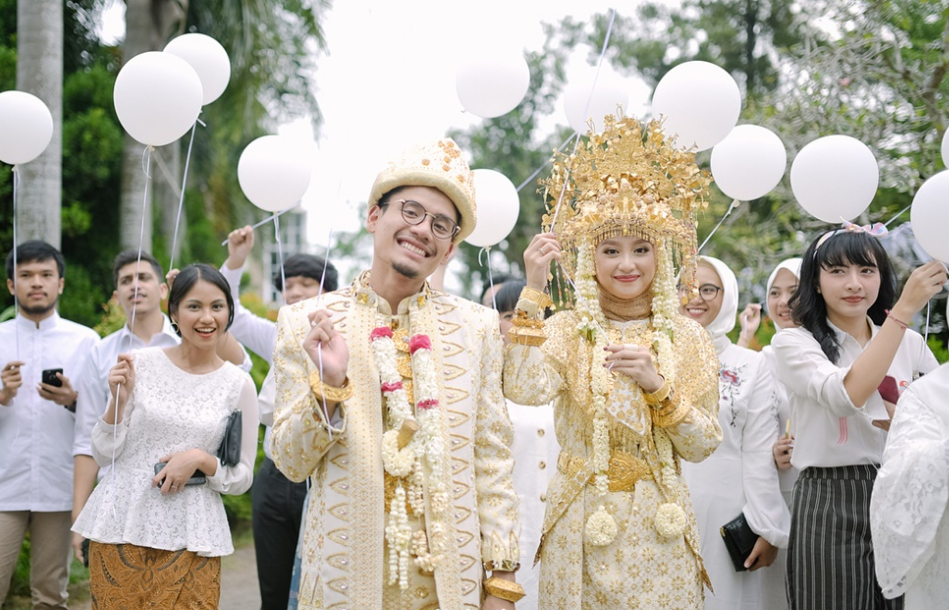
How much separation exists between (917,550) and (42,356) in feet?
14.0

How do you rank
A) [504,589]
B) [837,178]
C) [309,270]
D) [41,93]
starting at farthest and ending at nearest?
[41,93] < [309,270] < [837,178] < [504,589]

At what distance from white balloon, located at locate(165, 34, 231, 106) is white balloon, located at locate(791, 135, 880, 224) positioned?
3.05 m

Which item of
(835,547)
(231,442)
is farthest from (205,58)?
(835,547)

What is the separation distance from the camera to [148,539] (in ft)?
12.0

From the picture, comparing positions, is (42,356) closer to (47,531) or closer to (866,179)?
(47,531)

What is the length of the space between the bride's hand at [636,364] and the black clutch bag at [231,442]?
167 cm

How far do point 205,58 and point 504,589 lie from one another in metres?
3.42

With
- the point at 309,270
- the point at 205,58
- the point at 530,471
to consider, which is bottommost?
the point at 530,471

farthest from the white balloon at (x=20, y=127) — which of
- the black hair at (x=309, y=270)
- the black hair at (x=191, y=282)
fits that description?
the black hair at (x=309, y=270)

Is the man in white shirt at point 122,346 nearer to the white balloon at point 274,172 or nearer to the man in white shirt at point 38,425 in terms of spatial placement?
the man in white shirt at point 38,425

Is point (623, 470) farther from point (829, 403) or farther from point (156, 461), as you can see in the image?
point (156, 461)

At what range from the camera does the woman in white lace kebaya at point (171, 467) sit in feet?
12.0

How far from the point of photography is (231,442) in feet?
12.7

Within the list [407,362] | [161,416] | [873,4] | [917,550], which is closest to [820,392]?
[917,550]
